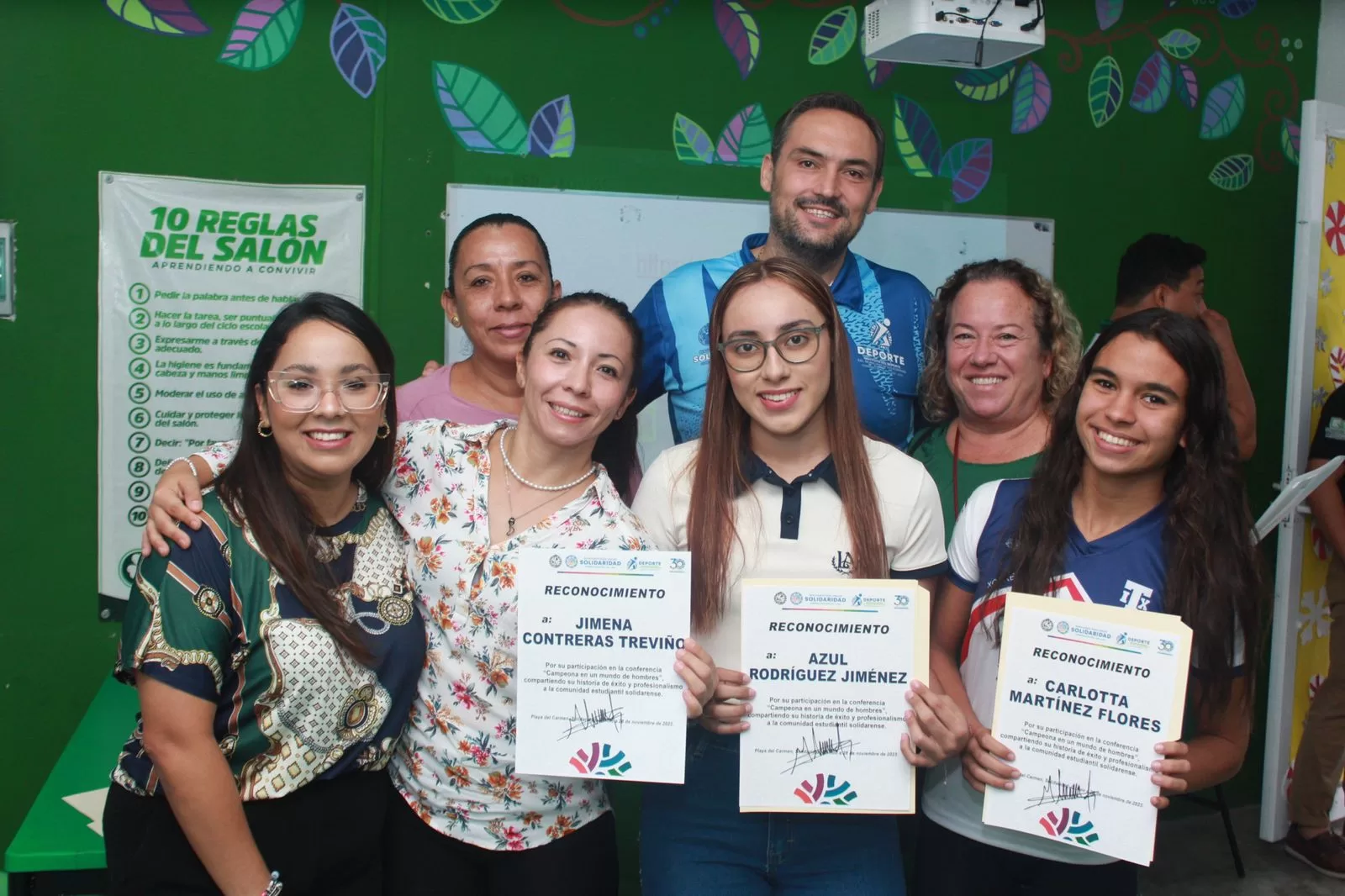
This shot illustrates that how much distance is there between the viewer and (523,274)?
2.90 m

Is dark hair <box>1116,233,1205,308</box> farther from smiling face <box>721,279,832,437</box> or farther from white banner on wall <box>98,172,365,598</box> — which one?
white banner on wall <box>98,172,365,598</box>

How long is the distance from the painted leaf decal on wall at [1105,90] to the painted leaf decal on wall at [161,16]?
133 inches

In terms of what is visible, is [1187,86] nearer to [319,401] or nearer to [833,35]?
[833,35]

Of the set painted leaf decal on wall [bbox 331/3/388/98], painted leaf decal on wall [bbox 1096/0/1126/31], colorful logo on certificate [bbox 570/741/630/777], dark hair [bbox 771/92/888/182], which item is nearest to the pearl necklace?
colorful logo on certificate [bbox 570/741/630/777]

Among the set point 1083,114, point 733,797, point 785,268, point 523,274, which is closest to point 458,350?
point 523,274

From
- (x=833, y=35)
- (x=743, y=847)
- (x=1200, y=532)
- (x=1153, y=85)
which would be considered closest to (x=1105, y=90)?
(x=1153, y=85)

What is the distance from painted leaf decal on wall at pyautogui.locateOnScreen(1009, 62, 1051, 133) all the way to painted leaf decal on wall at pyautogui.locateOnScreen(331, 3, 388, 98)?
2.46 meters

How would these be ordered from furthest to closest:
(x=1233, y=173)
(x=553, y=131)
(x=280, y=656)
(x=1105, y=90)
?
(x=1233, y=173), (x=1105, y=90), (x=553, y=131), (x=280, y=656)

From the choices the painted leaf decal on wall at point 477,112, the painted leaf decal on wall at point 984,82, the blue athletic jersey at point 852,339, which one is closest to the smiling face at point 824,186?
the blue athletic jersey at point 852,339

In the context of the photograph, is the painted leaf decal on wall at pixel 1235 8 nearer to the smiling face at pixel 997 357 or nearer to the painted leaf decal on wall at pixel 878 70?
the painted leaf decal on wall at pixel 878 70

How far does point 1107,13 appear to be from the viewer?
432 centimetres

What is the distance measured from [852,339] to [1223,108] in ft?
9.24

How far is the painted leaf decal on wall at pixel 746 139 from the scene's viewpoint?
3908mm
